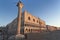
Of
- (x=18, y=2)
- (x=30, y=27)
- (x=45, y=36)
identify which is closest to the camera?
(x=45, y=36)

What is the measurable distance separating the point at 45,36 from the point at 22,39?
6.68 metres

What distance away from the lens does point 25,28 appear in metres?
30.4

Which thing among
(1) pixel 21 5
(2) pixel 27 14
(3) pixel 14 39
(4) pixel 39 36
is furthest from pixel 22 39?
(2) pixel 27 14

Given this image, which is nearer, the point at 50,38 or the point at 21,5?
the point at 50,38

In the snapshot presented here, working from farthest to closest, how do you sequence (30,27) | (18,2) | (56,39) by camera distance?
1. (30,27)
2. (18,2)
3. (56,39)

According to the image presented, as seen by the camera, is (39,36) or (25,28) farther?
(25,28)

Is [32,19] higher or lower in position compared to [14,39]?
higher

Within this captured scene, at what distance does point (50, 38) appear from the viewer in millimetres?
18625

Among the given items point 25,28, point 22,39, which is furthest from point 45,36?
point 25,28

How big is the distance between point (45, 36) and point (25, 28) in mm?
11298

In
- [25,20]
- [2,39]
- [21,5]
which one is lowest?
[2,39]

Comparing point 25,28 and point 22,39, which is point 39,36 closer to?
point 22,39

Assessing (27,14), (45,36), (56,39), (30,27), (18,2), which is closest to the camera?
(56,39)

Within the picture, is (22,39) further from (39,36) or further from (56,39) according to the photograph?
(56,39)
